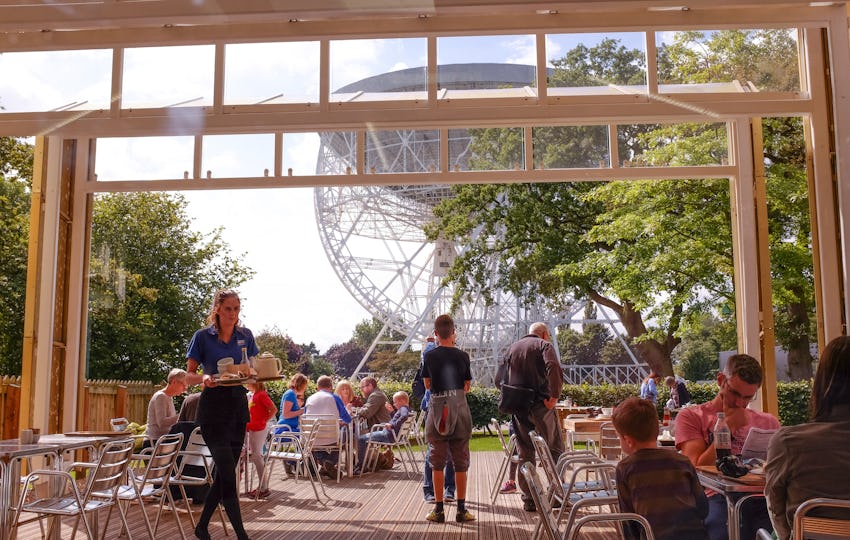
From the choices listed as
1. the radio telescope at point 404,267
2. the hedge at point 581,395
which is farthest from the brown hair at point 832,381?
the radio telescope at point 404,267

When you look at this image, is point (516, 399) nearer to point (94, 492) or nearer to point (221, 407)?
point (221, 407)

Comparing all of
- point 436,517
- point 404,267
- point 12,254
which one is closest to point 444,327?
point 436,517

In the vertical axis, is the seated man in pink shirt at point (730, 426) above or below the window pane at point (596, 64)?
below

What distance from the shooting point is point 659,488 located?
2828mm

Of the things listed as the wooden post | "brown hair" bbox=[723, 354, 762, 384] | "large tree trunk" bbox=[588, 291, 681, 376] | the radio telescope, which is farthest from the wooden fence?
the radio telescope

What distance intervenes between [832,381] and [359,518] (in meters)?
4.52

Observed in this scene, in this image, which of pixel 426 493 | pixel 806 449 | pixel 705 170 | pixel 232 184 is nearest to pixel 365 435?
pixel 426 493

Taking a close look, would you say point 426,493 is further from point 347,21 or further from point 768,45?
point 768,45

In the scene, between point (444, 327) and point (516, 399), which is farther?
point (516, 399)

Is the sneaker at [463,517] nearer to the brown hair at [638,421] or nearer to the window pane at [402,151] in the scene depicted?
the window pane at [402,151]

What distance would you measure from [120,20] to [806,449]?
4300 millimetres

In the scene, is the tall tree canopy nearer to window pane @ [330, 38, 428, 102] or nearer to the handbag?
window pane @ [330, 38, 428, 102]

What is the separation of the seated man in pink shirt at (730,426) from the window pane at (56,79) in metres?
5.48

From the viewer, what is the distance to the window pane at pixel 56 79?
23.0ft
